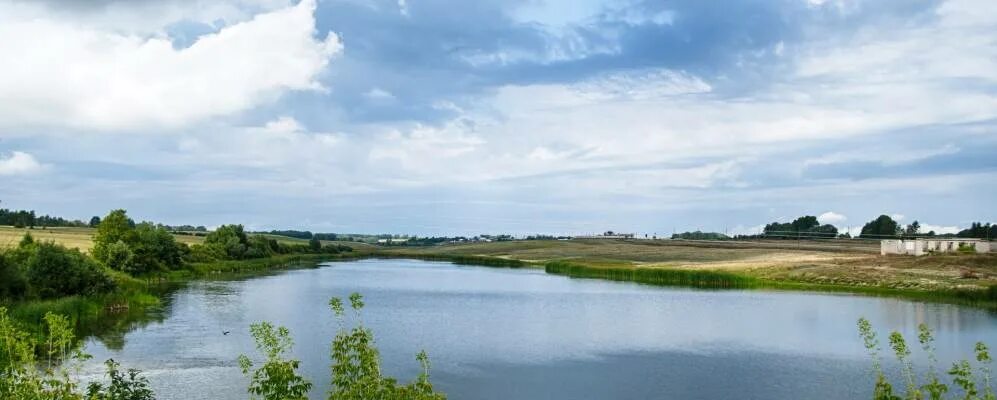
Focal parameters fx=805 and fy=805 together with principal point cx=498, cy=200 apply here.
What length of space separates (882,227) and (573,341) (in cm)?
14632

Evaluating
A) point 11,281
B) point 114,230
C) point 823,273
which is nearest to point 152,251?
point 114,230

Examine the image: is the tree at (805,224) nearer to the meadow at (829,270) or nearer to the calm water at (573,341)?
the meadow at (829,270)

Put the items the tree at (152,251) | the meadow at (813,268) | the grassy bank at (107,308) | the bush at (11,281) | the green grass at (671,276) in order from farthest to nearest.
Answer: the green grass at (671,276), the tree at (152,251), the meadow at (813,268), the bush at (11,281), the grassy bank at (107,308)

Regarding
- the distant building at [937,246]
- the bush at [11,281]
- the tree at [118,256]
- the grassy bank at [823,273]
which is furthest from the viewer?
the distant building at [937,246]

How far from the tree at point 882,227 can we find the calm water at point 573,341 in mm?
108506

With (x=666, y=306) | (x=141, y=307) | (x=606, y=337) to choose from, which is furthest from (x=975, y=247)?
(x=141, y=307)

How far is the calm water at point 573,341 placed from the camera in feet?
89.6

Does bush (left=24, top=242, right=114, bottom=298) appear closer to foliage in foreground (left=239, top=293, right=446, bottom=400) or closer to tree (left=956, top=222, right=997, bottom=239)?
foliage in foreground (left=239, top=293, right=446, bottom=400)

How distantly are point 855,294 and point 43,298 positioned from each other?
5960 cm

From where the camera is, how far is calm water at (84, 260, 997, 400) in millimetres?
27297

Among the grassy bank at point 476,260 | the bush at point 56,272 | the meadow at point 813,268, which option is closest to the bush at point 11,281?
the bush at point 56,272

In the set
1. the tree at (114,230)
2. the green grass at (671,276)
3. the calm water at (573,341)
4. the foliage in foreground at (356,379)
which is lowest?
the calm water at (573,341)

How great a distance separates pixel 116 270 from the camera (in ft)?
232

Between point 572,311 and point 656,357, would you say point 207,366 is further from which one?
point 572,311
